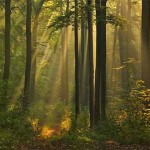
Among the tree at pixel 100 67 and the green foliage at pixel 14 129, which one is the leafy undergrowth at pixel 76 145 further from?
the tree at pixel 100 67

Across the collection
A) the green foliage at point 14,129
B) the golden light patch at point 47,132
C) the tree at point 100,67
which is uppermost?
the tree at point 100,67

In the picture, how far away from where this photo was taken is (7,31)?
64.0ft

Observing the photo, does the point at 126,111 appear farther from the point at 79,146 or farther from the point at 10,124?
the point at 10,124

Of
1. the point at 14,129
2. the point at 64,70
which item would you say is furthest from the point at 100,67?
the point at 64,70

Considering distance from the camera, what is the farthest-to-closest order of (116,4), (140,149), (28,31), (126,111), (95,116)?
(116,4) → (28,31) → (95,116) → (126,111) → (140,149)

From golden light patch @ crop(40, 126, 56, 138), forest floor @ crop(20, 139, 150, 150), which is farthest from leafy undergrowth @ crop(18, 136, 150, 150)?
golden light patch @ crop(40, 126, 56, 138)

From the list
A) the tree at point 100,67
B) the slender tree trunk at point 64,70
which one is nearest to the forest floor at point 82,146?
the tree at point 100,67

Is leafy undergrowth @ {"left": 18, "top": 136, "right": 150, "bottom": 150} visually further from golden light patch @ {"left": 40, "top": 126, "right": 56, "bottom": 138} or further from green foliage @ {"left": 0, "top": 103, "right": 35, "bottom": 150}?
golden light patch @ {"left": 40, "top": 126, "right": 56, "bottom": 138}

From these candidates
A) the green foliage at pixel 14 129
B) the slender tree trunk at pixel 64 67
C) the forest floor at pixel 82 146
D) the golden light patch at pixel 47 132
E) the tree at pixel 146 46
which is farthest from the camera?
the slender tree trunk at pixel 64 67

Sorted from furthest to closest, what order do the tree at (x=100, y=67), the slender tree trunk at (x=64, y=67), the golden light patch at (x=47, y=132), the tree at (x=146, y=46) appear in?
the slender tree trunk at (x=64, y=67)
the tree at (x=100, y=67)
the golden light patch at (x=47, y=132)
the tree at (x=146, y=46)

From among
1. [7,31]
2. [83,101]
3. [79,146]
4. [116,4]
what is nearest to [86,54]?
[83,101]

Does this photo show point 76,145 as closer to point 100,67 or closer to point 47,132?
point 100,67

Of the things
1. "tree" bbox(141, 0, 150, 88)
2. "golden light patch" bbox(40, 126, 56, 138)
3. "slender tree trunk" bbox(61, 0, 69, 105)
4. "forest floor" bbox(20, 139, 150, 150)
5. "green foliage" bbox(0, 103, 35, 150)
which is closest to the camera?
"forest floor" bbox(20, 139, 150, 150)

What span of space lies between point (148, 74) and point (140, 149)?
15.3ft
